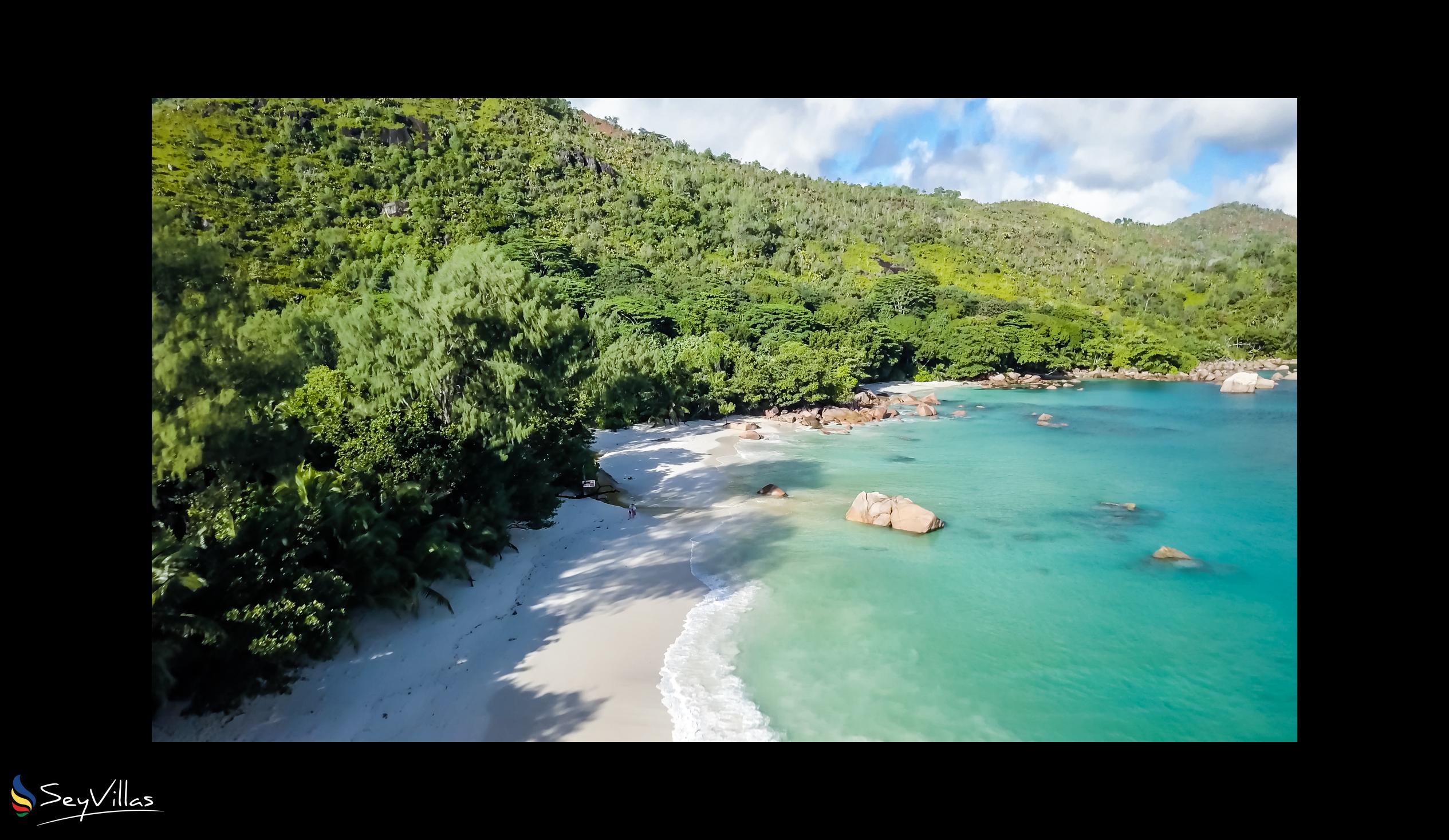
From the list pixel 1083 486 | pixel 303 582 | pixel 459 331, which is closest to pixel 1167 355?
pixel 1083 486

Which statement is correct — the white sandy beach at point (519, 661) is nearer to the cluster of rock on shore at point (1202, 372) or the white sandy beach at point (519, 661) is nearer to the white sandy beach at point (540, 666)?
the white sandy beach at point (540, 666)

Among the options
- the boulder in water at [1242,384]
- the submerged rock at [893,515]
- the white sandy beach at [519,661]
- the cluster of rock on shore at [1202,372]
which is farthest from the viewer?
the cluster of rock on shore at [1202,372]

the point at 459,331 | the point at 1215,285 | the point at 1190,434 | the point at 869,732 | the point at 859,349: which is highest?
the point at 1215,285
